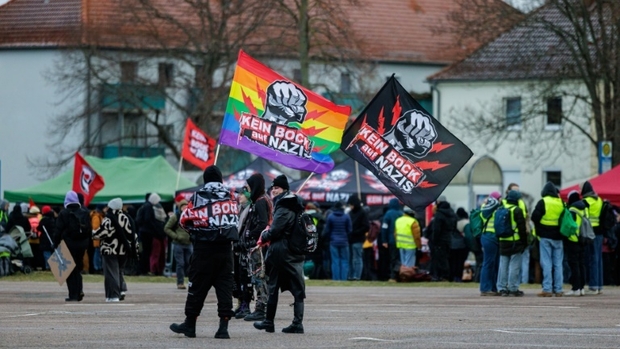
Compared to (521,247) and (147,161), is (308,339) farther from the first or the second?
(147,161)

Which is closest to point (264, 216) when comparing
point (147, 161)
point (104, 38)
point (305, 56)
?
point (147, 161)

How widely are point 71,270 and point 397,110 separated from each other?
5618 mm

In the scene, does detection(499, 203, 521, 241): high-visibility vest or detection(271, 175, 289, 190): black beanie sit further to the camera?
detection(499, 203, 521, 241): high-visibility vest

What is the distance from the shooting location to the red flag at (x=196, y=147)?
113ft

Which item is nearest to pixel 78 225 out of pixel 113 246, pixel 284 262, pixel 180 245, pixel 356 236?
pixel 113 246

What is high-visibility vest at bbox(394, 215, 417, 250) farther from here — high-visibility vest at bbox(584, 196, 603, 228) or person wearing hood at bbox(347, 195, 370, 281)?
high-visibility vest at bbox(584, 196, 603, 228)

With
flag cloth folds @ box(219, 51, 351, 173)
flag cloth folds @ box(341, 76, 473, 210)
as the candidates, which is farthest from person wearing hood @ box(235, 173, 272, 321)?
flag cloth folds @ box(219, 51, 351, 173)

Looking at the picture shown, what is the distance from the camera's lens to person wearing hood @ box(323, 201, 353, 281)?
30.2 metres

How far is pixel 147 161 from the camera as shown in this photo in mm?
40281

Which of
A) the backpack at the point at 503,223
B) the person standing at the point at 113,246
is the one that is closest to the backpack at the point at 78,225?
the person standing at the point at 113,246

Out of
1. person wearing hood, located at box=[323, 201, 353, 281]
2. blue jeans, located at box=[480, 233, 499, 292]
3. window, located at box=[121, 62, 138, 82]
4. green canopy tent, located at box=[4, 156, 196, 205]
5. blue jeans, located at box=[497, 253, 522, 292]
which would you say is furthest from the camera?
window, located at box=[121, 62, 138, 82]

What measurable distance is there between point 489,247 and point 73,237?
6813mm

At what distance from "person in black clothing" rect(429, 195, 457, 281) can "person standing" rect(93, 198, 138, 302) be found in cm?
947

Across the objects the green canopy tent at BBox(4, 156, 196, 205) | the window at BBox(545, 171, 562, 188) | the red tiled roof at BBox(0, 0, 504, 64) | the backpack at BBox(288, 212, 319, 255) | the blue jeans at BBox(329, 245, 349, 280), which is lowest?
the backpack at BBox(288, 212, 319, 255)
